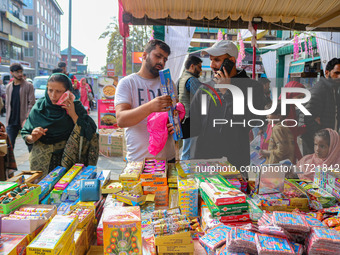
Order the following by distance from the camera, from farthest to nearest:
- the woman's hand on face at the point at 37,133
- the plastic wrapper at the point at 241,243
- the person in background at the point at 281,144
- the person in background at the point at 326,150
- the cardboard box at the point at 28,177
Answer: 1. the person in background at the point at 281,144
2. the person in background at the point at 326,150
3. the woman's hand on face at the point at 37,133
4. the cardboard box at the point at 28,177
5. the plastic wrapper at the point at 241,243

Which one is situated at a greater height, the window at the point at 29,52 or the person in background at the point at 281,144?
the window at the point at 29,52

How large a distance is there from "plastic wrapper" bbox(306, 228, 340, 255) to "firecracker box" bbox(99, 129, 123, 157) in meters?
5.90

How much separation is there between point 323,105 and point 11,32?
49832mm

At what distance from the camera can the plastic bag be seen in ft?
7.22

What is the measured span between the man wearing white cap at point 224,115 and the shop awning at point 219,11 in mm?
1413

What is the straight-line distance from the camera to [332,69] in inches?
153

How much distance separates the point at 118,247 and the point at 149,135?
3.95ft

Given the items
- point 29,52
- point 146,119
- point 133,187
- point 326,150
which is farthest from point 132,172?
point 29,52

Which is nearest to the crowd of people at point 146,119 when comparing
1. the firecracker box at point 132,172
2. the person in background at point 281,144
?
the firecracker box at point 132,172

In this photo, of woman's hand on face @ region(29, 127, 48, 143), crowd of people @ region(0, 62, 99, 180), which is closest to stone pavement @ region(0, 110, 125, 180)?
crowd of people @ region(0, 62, 99, 180)

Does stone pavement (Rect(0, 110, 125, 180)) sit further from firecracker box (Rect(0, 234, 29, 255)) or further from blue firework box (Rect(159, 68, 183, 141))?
firecracker box (Rect(0, 234, 29, 255))

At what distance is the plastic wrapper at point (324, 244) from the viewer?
1.21 m

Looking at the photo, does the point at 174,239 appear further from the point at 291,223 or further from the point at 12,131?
the point at 12,131

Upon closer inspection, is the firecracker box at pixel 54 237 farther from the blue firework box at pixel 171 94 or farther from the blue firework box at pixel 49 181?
the blue firework box at pixel 171 94
